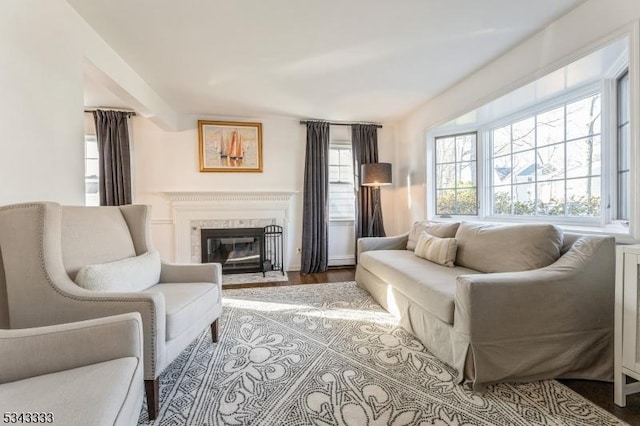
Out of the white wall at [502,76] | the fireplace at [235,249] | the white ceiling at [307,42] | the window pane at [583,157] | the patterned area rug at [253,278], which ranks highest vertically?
the white ceiling at [307,42]

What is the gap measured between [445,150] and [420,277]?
2368mm

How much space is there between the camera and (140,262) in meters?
1.83

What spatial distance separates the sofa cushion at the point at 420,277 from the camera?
1837 mm

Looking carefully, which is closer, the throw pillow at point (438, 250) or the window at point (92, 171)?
the throw pillow at point (438, 250)

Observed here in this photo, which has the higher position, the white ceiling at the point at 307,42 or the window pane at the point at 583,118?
the white ceiling at the point at 307,42

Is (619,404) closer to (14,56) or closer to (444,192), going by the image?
(444,192)

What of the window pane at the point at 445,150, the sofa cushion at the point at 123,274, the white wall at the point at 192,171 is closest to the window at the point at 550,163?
the window pane at the point at 445,150

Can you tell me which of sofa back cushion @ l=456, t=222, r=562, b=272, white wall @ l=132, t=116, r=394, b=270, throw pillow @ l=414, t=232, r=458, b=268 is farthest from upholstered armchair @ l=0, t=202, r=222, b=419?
white wall @ l=132, t=116, r=394, b=270

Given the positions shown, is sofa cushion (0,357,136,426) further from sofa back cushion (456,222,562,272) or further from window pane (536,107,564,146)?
window pane (536,107,564,146)

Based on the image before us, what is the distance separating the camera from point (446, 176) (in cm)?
394

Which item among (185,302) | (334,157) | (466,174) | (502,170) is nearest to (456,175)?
(466,174)

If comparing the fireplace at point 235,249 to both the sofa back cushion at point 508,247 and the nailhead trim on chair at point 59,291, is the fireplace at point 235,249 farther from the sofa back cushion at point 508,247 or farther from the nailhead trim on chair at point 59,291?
the nailhead trim on chair at point 59,291

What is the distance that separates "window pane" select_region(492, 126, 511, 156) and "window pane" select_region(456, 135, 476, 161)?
0.27 m

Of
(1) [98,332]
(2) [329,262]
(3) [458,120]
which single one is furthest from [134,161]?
(3) [458,120]
